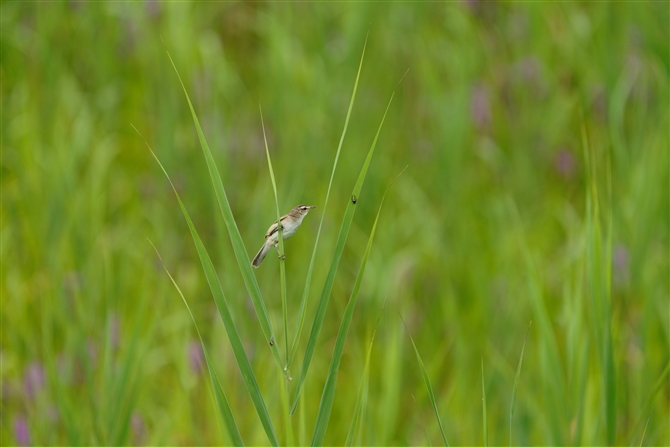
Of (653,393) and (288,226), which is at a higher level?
(288,226)

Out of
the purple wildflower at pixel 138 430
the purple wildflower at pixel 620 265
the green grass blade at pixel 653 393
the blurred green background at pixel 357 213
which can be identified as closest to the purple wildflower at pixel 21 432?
the blurred green background at pixel 357 213

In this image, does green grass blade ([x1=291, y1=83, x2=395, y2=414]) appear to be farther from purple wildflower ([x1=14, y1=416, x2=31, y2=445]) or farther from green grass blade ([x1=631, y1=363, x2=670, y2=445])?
purple wildflower ([x1=14, y1=416, x2=31, y2=445])

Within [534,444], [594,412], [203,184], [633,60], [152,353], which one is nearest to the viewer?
[594,412]

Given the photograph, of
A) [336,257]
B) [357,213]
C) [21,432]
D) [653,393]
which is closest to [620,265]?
[357,213]

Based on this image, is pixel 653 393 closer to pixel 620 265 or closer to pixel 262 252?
pixel 262 252

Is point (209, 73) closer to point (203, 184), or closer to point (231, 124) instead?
point (231, 124)

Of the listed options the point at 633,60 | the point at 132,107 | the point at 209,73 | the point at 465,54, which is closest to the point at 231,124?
the point at 209,73

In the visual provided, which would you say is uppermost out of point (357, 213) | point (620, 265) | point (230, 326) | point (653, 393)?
point (230, 326)

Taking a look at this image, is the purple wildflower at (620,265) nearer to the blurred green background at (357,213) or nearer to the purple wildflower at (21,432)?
the blurred green background at (357,213)

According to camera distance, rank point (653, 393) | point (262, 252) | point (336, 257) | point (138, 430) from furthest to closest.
Answer: 1. point (138, 430)
2. point (653, 393)
3. point (262, 252)
4. point (336, 257)
